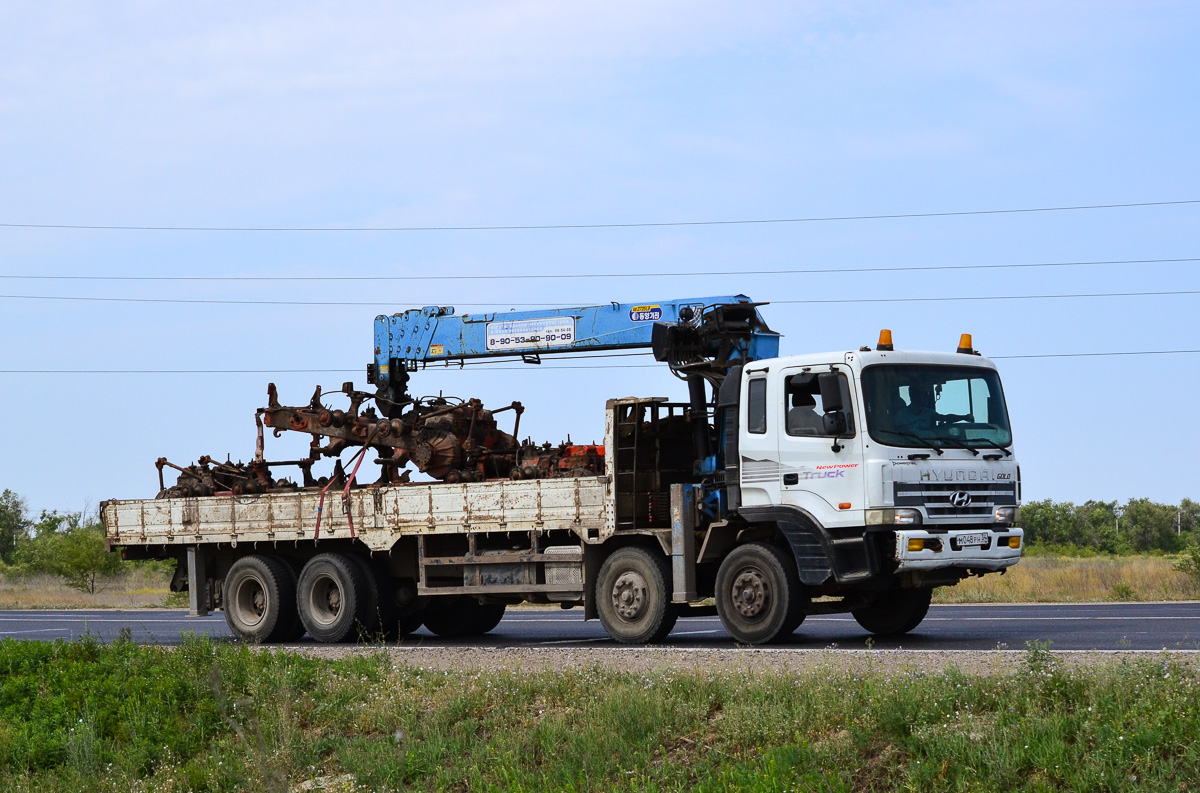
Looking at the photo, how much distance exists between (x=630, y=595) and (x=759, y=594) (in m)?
1.79

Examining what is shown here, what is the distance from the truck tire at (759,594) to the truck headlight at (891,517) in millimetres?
1156

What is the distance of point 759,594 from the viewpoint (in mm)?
14031

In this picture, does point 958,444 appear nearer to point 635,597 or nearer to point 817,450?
point 817,450

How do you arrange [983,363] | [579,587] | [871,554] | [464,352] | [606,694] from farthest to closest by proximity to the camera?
[464,352] → [579,587] → [983,363] → [871,554] → [606,694]

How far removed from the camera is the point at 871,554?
43.5 ft

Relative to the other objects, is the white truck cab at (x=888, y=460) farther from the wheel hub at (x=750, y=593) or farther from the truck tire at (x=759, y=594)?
the wheel hub at (x=750, y=593)

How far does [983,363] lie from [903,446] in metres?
1.72

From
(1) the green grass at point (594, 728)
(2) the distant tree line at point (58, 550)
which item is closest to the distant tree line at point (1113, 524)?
(2) the distant tree line at point (58, 550)

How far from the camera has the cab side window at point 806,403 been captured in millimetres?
13562

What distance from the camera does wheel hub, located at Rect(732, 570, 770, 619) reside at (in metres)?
14.0

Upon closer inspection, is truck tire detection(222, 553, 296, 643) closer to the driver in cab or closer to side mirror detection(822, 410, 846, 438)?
side mirror detection(822, 410, 846, 438)

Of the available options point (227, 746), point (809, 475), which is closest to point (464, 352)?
point (809, 475)

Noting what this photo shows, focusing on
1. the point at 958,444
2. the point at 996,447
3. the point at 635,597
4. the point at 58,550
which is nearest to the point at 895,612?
the point at 996,447

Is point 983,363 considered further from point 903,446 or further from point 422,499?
point 422,499
